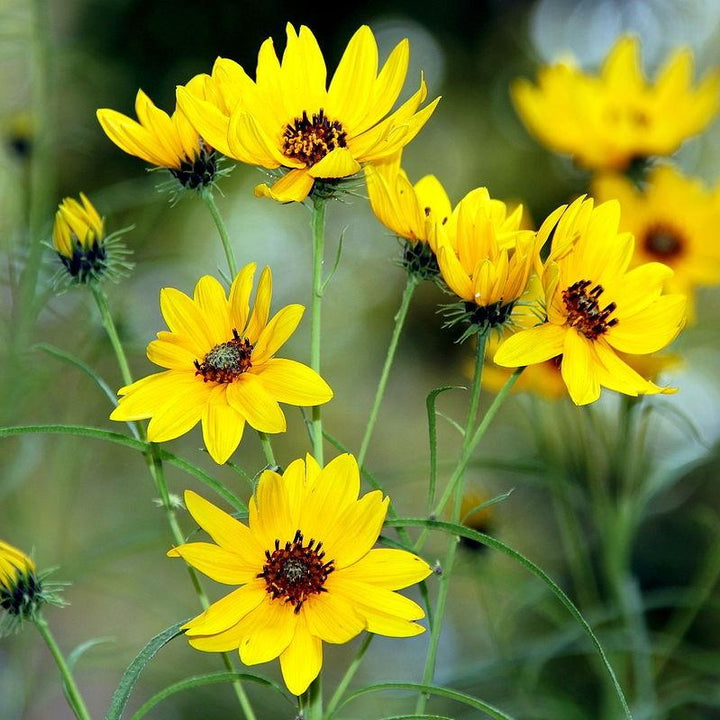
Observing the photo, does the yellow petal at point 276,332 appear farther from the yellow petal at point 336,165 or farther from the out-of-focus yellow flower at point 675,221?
the out-of-focus yellow flower at point 675,221

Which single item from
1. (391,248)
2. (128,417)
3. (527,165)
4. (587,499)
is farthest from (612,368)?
(527,165)

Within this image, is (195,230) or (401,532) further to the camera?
(195,230)

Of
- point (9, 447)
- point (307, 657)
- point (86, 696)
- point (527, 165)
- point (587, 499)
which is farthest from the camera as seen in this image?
point (527, 165)

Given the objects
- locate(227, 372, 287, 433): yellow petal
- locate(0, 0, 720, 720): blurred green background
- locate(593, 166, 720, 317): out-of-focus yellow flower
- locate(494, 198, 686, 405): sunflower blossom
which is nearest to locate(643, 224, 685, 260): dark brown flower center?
locate(593, 166, 720, 317): out-of-focus yellow flower

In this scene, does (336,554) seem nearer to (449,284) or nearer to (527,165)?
(449,284)

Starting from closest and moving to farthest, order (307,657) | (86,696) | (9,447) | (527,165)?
1. (307,657)
2. (9,447)
3. (86,696)
4. (527,165)

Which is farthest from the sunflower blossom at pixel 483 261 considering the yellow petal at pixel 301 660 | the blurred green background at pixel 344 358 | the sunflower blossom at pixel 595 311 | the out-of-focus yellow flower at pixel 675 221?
the out-of-focus yellow flower at pixel 675 221

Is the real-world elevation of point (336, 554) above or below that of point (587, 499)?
below

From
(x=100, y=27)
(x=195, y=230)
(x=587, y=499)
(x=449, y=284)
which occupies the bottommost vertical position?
(x=449, y=284)
